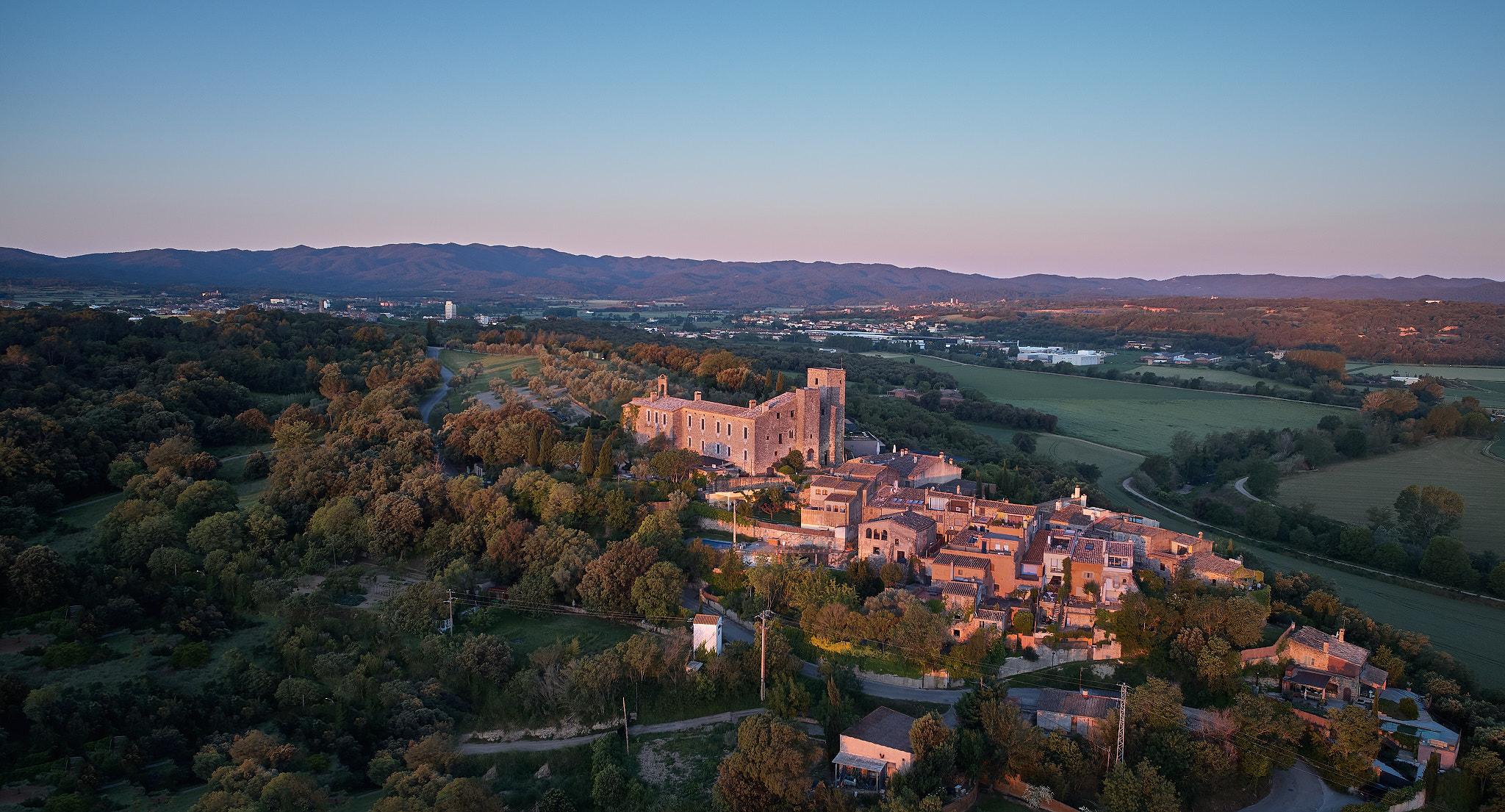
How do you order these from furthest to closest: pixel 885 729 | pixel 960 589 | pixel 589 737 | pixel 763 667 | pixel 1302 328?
pixel 1302 328 < pixel 960 589 < pixel 763 667 < pixel 589 737 < pixel 885 729

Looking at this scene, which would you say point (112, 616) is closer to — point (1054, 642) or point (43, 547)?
point (43, 547)

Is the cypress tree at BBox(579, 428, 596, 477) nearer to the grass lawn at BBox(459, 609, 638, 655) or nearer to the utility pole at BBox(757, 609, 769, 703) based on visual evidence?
the grass lawn at BBox(459, 609, 638, 655)

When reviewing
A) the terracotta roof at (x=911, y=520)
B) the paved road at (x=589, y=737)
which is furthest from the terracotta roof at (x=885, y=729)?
the terracotta roof at (x=911, y=520)

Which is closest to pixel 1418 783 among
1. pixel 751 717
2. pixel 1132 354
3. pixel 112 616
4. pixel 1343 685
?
pixel 1343 685

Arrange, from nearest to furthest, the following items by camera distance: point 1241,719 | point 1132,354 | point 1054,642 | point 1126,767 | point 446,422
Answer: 1. point 1126,767
2. point 1241,719
3. point 1054,642
4. point 446,422
5. point 1132,354

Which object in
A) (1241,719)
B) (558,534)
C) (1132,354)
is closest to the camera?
(1241,719)

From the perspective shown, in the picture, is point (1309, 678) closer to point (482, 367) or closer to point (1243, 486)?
point (1243, 486)

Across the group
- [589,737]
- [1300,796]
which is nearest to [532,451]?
[589,737]
